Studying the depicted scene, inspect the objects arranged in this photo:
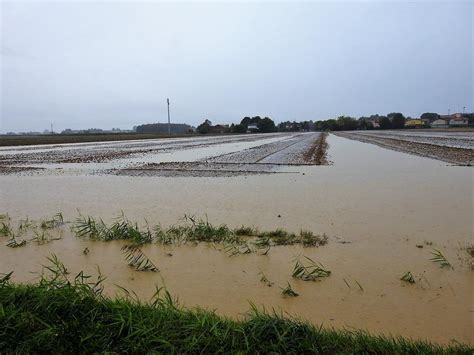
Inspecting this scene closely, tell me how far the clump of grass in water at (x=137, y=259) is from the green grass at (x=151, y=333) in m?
1.32

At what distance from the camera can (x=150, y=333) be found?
2.83m

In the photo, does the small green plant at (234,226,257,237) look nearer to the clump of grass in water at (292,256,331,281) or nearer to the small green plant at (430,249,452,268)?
the clump of grass in water at (292,256,331,281)

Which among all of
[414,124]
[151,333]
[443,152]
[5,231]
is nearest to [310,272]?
[151,333]

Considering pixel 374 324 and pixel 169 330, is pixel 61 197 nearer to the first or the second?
pixel 169 330

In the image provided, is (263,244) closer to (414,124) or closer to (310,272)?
(310,272)

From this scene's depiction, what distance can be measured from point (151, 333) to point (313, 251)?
2.81 meters

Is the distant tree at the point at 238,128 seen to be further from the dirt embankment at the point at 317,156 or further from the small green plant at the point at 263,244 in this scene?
the small green plant at the point at 263,244

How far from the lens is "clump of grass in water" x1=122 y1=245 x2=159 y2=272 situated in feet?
14.9

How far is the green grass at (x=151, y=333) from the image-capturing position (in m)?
2.68

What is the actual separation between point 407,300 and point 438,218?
3453 millimetres

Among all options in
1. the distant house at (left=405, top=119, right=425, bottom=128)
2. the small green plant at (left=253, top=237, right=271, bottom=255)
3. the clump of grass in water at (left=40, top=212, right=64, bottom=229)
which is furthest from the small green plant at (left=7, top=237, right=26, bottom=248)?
the distant house at (left=405, top=119, right=425, bottom=128)

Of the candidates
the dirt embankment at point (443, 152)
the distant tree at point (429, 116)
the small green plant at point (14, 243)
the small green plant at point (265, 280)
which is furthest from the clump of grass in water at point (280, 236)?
the distant tree at point (429, 116)

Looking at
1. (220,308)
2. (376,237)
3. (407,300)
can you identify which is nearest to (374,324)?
(407,300)

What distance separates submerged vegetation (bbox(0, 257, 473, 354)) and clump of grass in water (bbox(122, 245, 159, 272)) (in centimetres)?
131
